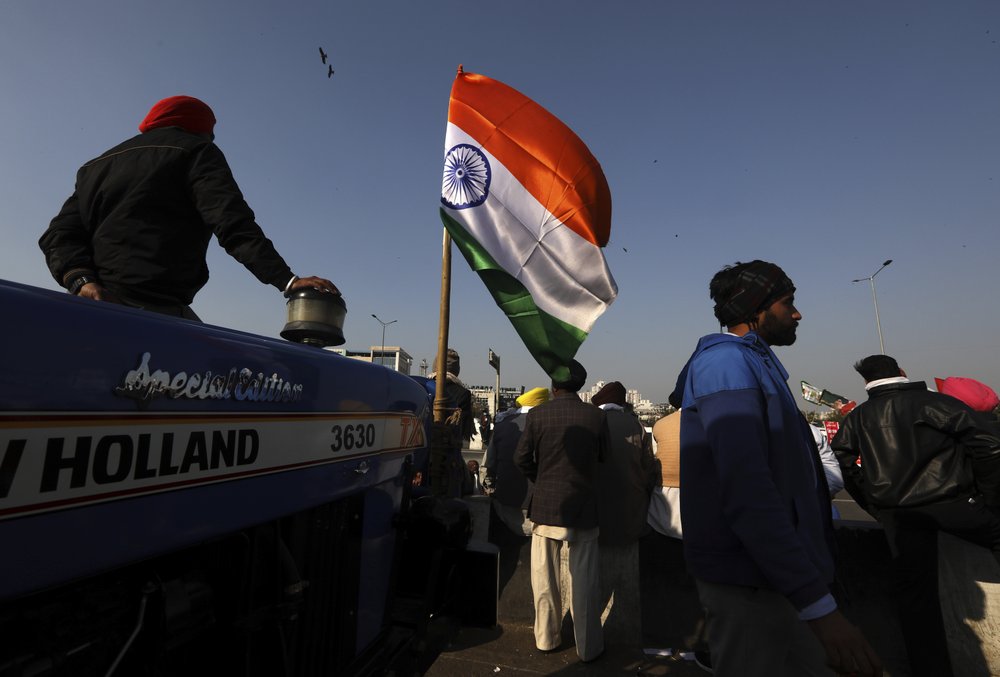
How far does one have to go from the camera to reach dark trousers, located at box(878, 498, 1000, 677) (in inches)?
115

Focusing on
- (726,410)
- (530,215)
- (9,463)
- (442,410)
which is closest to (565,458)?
(442,410)

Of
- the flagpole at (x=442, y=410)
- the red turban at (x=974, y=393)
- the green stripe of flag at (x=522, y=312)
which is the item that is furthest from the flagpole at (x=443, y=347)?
the red turban at (x=974, y=393)

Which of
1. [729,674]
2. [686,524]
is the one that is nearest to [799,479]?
[686,524]

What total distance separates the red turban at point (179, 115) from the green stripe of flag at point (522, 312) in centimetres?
274

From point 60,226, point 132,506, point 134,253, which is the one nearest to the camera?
point 132,506

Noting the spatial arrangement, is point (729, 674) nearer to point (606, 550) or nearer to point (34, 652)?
point (34, 652)

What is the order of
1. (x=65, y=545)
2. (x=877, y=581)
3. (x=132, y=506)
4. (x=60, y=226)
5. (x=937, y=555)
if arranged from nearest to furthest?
(x=65, y=545) → (x=132, y=506) → (x=60, y=226) → (x=937, y=555) → (x=877, y=581)

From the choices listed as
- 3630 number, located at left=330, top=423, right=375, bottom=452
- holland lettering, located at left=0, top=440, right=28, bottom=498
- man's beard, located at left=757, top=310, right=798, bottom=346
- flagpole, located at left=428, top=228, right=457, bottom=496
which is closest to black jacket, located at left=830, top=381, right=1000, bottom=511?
man's beard, located at left=757, top=310, right=798, bottom=346

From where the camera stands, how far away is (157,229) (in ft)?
5.67

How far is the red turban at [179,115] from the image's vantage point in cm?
194

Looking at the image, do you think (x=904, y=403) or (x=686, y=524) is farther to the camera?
(x=904, y=403)

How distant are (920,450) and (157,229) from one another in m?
4.11

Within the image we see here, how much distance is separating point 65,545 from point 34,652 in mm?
236

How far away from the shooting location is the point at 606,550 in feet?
12.5
